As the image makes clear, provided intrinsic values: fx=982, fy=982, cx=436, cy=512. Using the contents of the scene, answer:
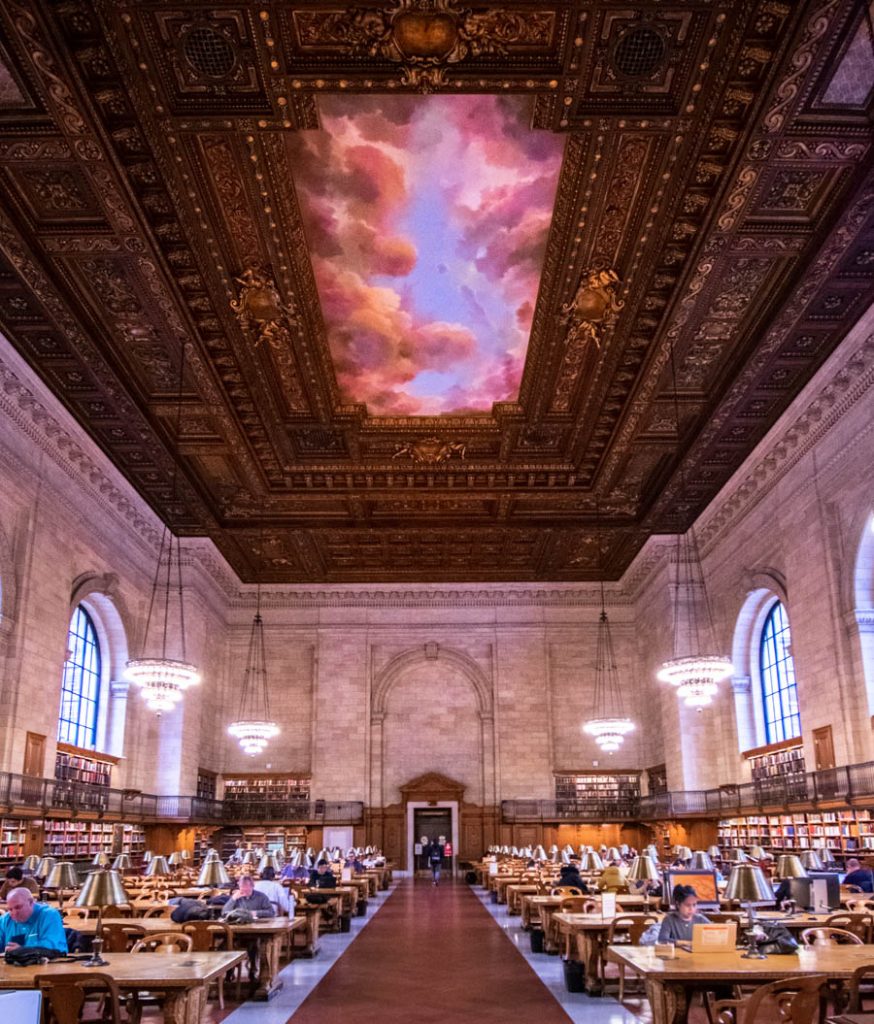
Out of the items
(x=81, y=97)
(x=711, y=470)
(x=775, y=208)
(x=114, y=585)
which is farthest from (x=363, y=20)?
(x=114, y=585)

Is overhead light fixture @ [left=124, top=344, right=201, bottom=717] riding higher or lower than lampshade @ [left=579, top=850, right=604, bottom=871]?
higher

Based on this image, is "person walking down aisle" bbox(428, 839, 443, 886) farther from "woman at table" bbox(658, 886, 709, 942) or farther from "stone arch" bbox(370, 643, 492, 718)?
"woman at table" bbox(658, 886, 709, 942)

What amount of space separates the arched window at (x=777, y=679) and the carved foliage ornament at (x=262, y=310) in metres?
11.5

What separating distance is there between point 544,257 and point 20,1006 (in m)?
11.2

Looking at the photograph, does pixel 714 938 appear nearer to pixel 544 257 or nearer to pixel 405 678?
pixel 544 257

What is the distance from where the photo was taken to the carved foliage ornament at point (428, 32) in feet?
28.1

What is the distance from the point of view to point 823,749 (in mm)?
15891

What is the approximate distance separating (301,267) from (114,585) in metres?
10.2

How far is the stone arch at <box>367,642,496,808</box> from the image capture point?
27328mm

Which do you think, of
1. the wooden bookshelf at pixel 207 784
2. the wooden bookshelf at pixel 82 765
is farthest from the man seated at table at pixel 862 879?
→ the wooden bookshelf at pixel 207 784

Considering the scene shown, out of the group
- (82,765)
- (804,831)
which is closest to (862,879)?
(804,831)

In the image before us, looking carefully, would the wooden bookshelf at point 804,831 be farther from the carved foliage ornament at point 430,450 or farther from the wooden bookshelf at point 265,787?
the wooden bookshelf at point 265,787

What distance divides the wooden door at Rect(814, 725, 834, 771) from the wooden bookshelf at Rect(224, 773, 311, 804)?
15137 mm

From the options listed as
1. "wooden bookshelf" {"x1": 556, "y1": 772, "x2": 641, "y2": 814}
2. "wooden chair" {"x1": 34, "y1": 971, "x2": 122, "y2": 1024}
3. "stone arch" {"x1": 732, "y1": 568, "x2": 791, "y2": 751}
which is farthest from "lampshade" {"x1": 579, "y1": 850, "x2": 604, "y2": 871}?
"wooden bookshelf" {"x1": 556, "y1": 772, "x2": 641, "y2": 814}
